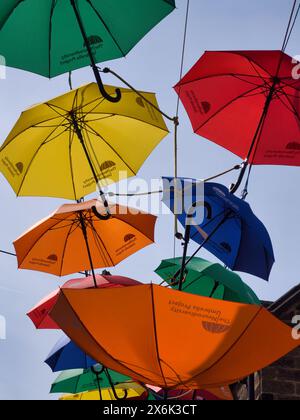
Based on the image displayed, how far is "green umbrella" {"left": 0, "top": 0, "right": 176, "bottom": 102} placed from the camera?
770 centimetres

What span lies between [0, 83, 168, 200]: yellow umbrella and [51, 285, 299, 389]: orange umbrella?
2872mm

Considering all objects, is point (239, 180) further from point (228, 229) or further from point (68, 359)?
point (68, 359)

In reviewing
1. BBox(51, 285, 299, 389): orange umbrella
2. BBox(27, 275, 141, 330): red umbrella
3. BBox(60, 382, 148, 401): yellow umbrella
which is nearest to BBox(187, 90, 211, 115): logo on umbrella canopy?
BBox(27, 275, 141, 330): red umbrella

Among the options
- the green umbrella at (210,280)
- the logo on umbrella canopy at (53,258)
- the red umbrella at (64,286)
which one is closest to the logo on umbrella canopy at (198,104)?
the green umbrella at (210,280)

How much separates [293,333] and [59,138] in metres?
3.77

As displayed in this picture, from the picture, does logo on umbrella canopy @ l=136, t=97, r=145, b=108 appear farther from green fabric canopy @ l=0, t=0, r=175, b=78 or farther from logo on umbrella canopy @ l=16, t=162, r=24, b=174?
logo on umbrella canopy @ l=16, t=162, r=24, b=174

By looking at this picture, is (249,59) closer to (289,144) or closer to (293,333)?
(289,144)

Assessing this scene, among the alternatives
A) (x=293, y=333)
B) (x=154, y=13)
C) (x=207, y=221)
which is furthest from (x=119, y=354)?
(x=154, y=13)

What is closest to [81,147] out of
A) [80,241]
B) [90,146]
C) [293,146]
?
[90,146]

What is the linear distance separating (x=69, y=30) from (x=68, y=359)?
3.93 meters

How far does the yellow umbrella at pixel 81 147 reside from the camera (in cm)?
875

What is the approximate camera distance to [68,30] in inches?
307

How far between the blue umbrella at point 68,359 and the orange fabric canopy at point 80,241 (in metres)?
1.03

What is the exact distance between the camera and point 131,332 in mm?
6035
